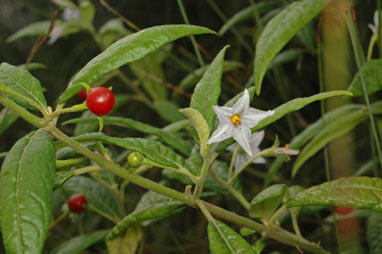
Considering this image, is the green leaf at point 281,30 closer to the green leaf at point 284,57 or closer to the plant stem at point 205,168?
the plant stem at point 205,168

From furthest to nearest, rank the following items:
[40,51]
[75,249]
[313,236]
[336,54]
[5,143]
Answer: [40,51] → [5,143] → [313,236] → [336,54] → [75,249]

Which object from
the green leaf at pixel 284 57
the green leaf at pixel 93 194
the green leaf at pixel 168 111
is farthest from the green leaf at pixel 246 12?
the green leaf at pixel 93 194

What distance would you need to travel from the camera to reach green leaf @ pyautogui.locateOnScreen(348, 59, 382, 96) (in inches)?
32.2

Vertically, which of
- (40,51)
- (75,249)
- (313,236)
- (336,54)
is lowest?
(313,236)

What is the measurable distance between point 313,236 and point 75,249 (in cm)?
72

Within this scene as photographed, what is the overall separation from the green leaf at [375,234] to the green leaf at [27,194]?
65 cm

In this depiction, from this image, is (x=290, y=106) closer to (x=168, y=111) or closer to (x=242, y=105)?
(x=242, y=105)

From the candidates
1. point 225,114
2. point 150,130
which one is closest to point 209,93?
point 225,114

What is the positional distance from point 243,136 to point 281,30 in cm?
20

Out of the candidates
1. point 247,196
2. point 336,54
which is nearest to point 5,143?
point 247,196

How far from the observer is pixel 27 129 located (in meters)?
2.17

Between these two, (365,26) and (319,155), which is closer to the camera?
(365,26)

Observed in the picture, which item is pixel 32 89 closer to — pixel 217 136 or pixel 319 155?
pixel 217 136

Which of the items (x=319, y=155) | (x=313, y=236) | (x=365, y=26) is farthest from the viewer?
(x=319, y=155)
